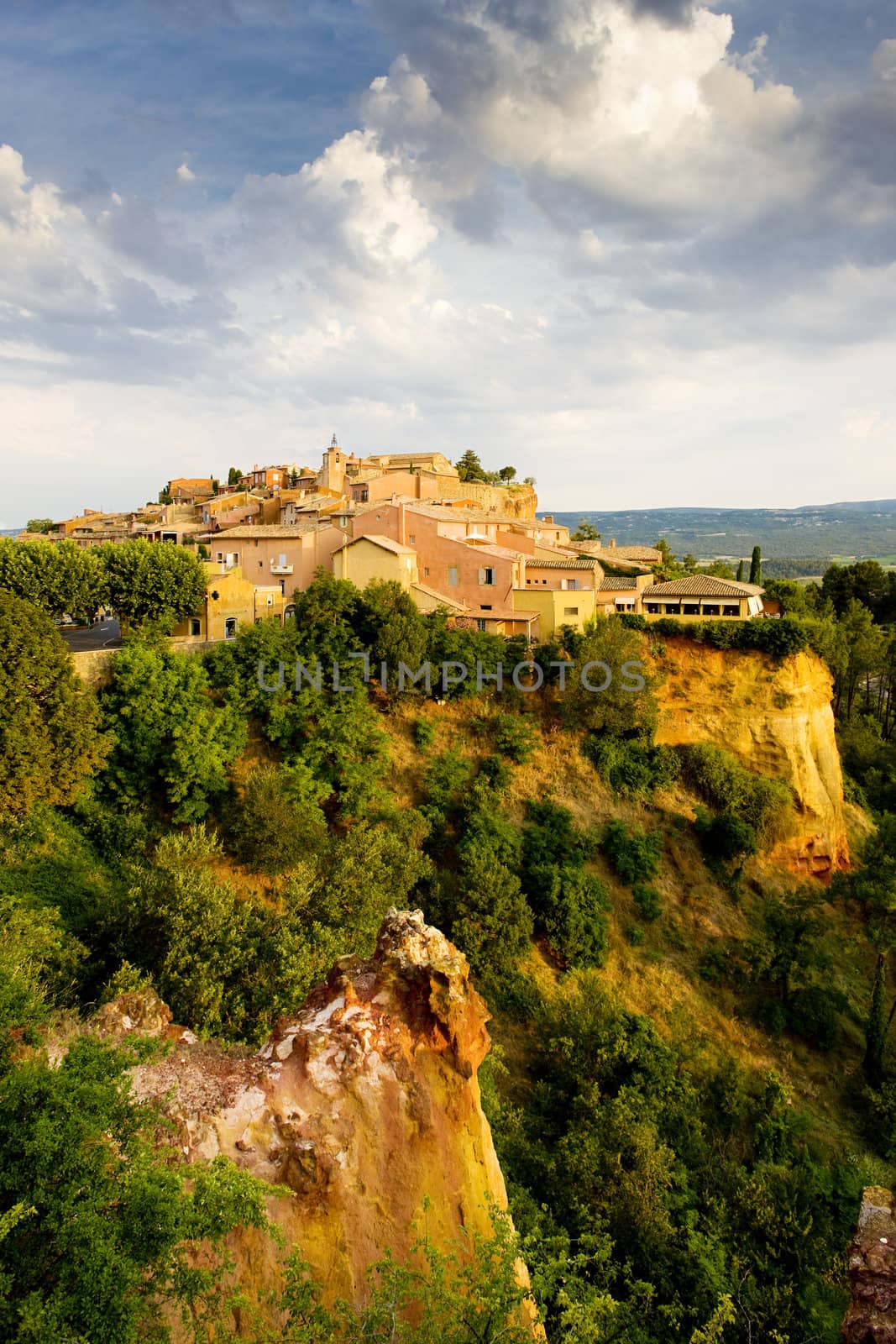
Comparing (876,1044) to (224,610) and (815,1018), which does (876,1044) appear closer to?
(815,1018)

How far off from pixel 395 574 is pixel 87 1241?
3092cm

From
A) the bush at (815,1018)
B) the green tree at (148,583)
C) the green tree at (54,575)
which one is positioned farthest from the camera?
the green tree at (148,583)

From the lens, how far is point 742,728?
34750mm

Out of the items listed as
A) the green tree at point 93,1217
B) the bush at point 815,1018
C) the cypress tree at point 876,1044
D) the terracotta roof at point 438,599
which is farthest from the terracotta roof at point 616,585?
the green tree at point 93,1217

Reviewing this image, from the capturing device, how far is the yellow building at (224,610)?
36094 mm

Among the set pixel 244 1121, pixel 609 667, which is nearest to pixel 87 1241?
pixel 244 1121

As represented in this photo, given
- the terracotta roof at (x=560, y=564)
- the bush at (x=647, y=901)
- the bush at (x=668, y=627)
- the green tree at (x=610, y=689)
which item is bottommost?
the bush at (x=647, y=901)

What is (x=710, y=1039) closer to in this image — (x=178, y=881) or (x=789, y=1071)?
(x=789, y=1071)

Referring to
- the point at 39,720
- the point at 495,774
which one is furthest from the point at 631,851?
the point at 39,720

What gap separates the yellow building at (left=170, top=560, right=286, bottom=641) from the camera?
3609cm

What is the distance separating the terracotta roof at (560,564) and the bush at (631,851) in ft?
42.1

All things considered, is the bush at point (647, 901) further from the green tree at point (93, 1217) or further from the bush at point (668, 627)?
the green tree at point (93, 1217)

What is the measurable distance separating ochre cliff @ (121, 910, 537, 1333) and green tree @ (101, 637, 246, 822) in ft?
45.8

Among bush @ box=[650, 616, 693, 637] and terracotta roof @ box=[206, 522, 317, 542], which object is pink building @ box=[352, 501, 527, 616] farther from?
bush @ box=[650, 616, 693, 637]
